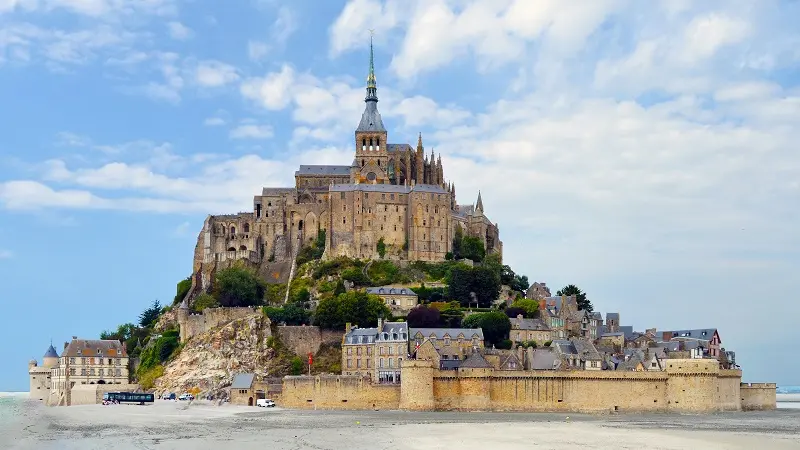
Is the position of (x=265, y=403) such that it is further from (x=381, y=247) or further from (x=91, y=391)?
(x=381, y=247)

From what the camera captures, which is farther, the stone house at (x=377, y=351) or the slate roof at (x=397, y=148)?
the slate roof at (x=397, y=148)

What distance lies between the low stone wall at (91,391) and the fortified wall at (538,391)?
18.4 meters

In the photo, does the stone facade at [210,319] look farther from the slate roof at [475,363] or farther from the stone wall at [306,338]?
the slate roof at [475,363]

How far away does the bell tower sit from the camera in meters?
102

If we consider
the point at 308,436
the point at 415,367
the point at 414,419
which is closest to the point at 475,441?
the point at 308,436

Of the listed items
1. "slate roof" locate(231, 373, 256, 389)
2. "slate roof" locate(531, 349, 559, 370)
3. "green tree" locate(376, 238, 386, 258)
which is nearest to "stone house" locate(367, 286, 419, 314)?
"green tree" locate(376, 238, 386, 258)

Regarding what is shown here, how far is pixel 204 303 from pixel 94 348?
10063 millimetres

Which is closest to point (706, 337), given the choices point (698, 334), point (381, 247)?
point (698, 334)

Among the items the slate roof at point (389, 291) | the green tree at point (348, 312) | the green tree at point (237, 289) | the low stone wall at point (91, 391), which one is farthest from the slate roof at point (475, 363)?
the low stone wall at point (91, 391)

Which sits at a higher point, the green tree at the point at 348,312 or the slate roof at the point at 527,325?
the green tree at the point at 348,312

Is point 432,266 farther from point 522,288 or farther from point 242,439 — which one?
point 242,439

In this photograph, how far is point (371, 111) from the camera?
108 m

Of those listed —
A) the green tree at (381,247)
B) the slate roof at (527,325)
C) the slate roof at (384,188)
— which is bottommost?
the slate roof at (527,325)

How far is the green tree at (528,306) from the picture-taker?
8719 centimetres
